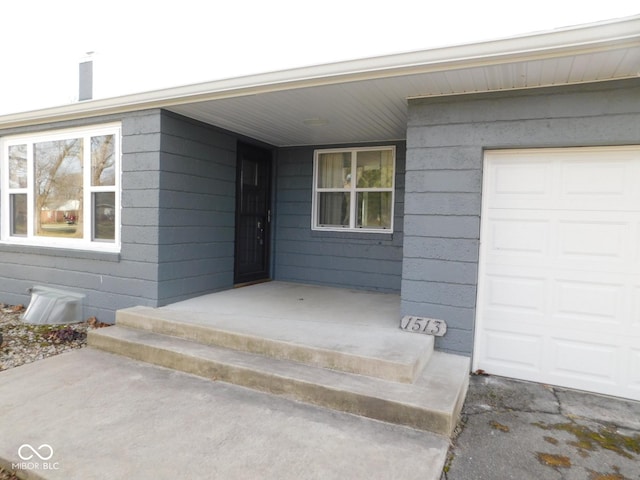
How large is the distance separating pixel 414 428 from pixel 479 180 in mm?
2076

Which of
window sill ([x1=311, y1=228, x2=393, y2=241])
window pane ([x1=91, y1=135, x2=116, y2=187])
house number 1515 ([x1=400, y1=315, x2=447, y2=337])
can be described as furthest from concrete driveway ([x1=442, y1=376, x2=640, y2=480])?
window pane ([x1=91, y1=135, x2=116, y2=187])

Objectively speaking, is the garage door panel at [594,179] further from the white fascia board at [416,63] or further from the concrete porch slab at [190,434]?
the concrete porch slab at [190,434]

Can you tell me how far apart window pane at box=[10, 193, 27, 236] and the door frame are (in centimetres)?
307

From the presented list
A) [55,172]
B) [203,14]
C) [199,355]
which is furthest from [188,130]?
[203,14]

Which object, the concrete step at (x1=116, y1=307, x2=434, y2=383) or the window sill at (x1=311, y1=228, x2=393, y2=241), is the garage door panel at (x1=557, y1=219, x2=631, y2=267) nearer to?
the concrete step at (x1=116, y1=307, x2=434, y2=383)

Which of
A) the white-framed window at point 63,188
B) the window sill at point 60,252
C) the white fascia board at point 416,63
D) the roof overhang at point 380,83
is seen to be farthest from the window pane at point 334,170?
the window sill at point 60,252

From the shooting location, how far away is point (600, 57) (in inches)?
105

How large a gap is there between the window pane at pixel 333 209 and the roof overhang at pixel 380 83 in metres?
1.12

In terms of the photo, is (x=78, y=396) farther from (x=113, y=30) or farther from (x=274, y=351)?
(x=113, y=30)

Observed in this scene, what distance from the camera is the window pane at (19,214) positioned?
570cm

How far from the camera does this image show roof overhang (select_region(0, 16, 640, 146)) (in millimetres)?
2623

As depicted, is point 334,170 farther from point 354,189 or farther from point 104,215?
point 104,215

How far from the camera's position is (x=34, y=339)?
4.21m

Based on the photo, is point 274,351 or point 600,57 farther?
point 274,351
